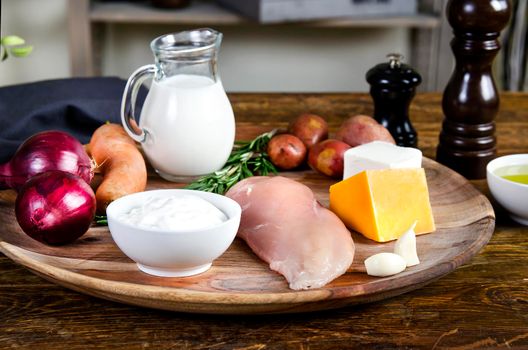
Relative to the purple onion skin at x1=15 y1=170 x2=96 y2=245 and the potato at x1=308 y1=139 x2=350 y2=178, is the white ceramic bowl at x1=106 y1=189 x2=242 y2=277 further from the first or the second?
the potato at x1=308 y1=139 x2=350 y2=178

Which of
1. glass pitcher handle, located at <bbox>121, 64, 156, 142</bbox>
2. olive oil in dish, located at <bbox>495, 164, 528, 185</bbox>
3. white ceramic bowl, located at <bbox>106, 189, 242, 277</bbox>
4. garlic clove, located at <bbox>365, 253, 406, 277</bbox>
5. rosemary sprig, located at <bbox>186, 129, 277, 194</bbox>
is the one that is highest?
glass pitcher handle, located at <bbox>121, 64, 156, 142</bbox>

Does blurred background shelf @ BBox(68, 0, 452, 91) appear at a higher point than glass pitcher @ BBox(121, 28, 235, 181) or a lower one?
lower

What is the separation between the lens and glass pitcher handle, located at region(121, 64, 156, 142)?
4.65 feet

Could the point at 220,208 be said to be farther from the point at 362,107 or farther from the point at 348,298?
the point at 362,107

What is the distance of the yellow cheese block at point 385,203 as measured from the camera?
3.94ft

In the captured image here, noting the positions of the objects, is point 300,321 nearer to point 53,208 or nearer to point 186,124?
point 53,208

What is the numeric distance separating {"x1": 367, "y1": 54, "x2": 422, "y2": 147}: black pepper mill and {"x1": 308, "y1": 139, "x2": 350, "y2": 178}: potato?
0.63 feet

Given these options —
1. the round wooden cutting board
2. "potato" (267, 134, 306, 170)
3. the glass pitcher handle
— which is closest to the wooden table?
the round wooden cutting board

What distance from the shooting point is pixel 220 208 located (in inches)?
44.2

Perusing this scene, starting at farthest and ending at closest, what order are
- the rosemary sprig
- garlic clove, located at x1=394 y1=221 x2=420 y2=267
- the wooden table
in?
the rosemary sprig < garlic clove, located at x1=394 y1=221 x2=420 y2=267 < the wooden table

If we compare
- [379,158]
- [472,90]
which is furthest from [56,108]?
[472,90]

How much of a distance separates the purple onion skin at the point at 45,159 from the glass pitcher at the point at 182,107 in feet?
0.47

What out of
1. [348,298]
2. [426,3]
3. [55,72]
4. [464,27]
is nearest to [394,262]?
[348,298]

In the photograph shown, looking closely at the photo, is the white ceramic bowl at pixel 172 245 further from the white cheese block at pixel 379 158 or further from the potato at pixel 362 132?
the potato at pixel 362 132
